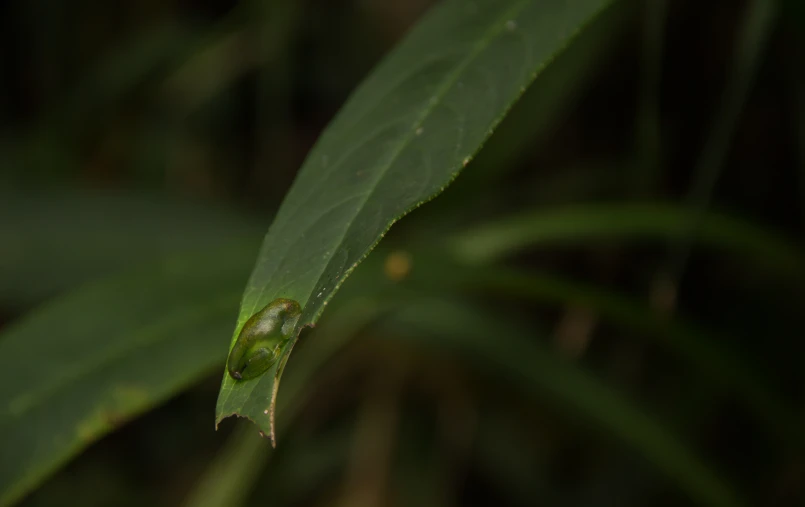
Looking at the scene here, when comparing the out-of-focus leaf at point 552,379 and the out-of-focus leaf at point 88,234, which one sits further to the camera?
the out-of-focus leaf at point 88,234

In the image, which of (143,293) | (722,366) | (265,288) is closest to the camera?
(265,288)

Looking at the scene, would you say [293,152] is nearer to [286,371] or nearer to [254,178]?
[254,178]

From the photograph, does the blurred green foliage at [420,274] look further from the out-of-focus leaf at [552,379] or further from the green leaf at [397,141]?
the green leaf at [397,141]

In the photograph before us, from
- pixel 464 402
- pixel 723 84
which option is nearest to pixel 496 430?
pixel 464 402

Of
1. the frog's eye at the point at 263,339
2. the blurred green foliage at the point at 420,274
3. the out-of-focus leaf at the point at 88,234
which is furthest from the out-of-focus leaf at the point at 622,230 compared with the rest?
the frog's eye at the point at 263,339

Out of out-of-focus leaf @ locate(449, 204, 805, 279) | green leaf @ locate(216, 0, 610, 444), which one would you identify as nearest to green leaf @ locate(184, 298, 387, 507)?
out-of-focus leaf @ locate(449, 204, 805, 279)

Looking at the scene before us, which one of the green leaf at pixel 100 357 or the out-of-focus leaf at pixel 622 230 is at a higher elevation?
A: the green leaf at pixel 100 357

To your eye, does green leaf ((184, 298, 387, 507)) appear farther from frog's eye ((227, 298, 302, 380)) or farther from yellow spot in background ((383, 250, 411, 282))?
frog's eye ((227, 298, 302, 380))
